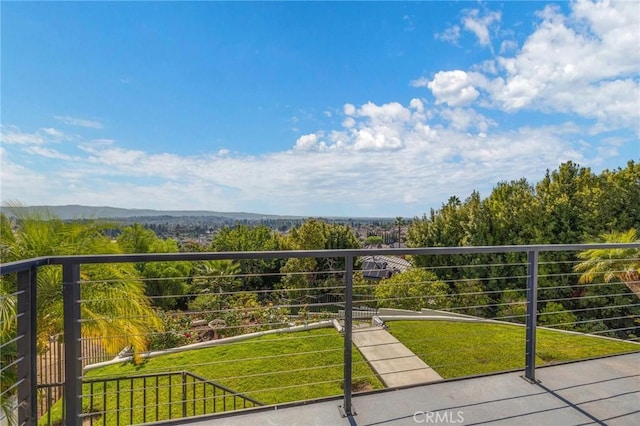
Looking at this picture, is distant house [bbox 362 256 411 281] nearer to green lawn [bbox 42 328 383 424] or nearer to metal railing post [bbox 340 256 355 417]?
green lawn [bbox 42 328 383 424]

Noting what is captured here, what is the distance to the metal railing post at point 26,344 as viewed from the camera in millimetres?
1466

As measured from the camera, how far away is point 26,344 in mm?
1475

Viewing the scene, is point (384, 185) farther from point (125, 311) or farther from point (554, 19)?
point (125, 311)

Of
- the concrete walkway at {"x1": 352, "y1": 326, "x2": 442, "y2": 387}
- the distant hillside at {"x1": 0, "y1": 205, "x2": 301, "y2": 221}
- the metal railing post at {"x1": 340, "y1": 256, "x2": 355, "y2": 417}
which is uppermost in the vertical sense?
the distant hillside at {"x1": 0, "y1": 205, "x2": 301, "y2": 221}

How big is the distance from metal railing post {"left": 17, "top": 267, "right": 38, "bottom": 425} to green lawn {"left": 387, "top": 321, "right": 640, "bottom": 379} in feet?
15.5

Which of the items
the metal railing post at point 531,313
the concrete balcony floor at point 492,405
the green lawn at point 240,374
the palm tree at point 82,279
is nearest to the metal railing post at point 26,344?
the concrete balcony floor at point 492,405

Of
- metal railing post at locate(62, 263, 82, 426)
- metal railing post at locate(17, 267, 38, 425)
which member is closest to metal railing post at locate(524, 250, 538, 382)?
metal railing post at locate(62, 263, 82, 426)

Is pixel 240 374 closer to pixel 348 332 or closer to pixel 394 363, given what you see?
pixel 394 363

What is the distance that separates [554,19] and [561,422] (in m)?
8.42

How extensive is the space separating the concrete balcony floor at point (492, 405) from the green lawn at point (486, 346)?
9.26 ft

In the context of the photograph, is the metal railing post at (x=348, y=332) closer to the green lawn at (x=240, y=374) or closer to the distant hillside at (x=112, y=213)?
the green lawn at (x=240, y=374)

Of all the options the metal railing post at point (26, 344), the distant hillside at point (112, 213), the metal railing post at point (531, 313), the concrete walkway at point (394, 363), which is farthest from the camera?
the concrete walkway at point (394, 363)

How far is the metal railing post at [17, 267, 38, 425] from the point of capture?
1466mm

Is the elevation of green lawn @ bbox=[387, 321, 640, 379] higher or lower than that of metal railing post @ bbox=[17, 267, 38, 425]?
lower
